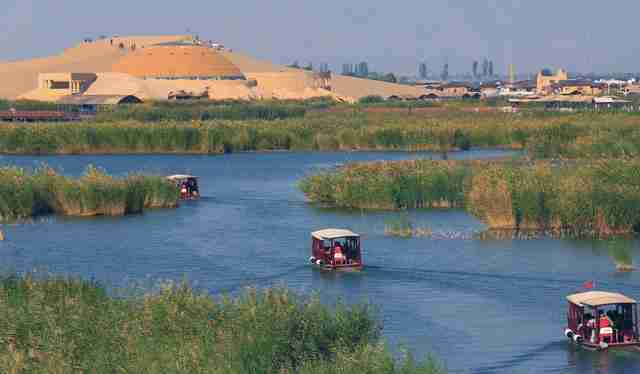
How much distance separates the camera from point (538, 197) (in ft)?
108

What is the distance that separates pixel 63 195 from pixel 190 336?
72.3ft

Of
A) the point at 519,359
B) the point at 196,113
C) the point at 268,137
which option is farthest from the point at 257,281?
the point at 196,113

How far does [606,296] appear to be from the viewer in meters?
21.5

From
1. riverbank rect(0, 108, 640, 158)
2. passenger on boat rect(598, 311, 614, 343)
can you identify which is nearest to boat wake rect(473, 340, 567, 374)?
passenger on boat rect(598, 311, 614, 343)

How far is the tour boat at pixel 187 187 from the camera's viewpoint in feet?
141

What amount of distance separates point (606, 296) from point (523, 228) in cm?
1208

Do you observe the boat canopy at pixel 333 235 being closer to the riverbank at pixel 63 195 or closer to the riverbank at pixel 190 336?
the riverbank at pixel 190 336

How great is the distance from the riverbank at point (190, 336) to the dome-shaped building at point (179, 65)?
382ft

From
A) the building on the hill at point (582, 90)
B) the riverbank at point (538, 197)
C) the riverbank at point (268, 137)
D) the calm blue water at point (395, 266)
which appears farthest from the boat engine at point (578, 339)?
the building on the hill at point (582, 90)

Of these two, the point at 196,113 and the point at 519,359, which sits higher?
the point at 196,113

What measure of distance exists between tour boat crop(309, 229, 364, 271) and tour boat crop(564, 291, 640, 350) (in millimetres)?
7761

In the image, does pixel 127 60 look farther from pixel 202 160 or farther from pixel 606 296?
pixel 606 296

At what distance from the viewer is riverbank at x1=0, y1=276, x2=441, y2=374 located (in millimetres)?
15203

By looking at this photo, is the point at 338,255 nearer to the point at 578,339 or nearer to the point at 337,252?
the point at 337,252
